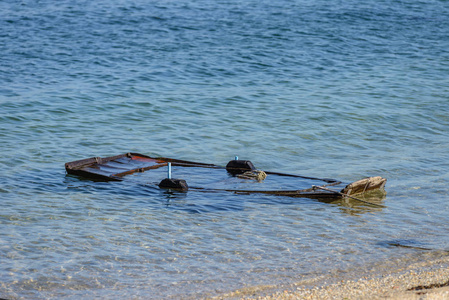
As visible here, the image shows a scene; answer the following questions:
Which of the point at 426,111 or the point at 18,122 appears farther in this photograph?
the point at 426,111

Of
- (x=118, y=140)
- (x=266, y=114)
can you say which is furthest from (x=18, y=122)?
(x=266, y=114)

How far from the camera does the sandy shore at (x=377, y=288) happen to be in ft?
26.8

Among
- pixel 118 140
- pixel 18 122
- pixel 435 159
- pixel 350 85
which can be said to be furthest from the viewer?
pixel 350 85

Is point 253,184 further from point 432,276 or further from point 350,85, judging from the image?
point 350,85

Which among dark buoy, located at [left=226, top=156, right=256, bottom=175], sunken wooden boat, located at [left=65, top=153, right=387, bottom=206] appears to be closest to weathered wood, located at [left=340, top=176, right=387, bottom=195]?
sunken wooden boat, located at [left=65, top=153, right=387, bottom=206]

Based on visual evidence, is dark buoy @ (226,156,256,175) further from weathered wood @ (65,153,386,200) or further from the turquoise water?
the turquoise water

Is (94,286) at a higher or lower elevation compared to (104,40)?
lower

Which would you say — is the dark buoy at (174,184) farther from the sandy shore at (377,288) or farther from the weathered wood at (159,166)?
the sandy shore at (377,288)

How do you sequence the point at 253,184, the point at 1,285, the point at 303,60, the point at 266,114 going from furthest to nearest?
the point at 303,60
the point at 266,114
the point at 253,184
the point at 1,285

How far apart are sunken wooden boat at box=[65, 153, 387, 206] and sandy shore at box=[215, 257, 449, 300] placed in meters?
3.31

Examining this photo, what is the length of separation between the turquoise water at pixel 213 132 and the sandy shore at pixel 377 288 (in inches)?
15.1

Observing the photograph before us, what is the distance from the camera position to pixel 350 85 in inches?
1021

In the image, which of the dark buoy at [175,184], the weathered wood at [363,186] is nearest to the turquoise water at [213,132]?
the dark buoy at [175,184]

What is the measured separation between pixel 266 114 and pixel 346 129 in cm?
288
